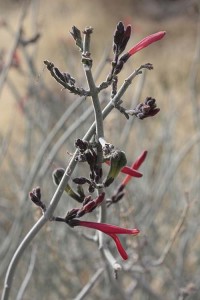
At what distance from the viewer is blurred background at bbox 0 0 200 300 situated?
188 cm

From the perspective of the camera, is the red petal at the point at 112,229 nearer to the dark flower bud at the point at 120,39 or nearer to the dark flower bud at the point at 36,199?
the dark flower bud at the point at 36,199

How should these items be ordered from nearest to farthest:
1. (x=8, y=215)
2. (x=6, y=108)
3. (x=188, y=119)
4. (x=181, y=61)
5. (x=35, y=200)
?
(x=35, y=200)
(x=8, y=215)
(x=188, y=119)
(x=6, y=108)
(x=181, y=61)

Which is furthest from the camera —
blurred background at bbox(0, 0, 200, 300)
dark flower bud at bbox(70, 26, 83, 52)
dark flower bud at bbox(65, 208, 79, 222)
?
A: blurred background at bbox(0, 0, 200, 300)

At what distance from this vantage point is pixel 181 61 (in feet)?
23.6

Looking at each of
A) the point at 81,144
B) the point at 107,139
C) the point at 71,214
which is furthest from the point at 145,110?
the point at 107,139

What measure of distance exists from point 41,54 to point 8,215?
17.8 feet

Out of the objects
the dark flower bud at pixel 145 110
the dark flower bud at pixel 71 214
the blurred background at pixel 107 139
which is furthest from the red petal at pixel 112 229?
the blurred background at pixel 107 139

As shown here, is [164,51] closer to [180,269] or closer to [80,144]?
[180,269]

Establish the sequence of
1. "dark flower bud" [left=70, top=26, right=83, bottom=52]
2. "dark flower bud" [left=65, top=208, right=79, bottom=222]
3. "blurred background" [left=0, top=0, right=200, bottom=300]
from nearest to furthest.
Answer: "dark flower bud" [left=70, top=26, right=83, bottom=52] → "dark flower bud" [left=65, top=208, right=79, bottom=222] → "blurred background" [left=0, top=0, right=200, bottom=300]

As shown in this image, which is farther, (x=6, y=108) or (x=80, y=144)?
(x=6, y=108)

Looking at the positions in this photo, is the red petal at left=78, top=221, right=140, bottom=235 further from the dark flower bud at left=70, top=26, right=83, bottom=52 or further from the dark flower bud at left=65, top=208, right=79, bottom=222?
the dark flower bud at left=70, top=26, right=83, bottom=52

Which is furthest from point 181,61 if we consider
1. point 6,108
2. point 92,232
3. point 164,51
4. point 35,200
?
point 35,200

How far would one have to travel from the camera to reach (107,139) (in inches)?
102

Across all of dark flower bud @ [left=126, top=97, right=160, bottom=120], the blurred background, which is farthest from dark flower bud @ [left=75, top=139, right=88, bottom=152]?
the blurred background
